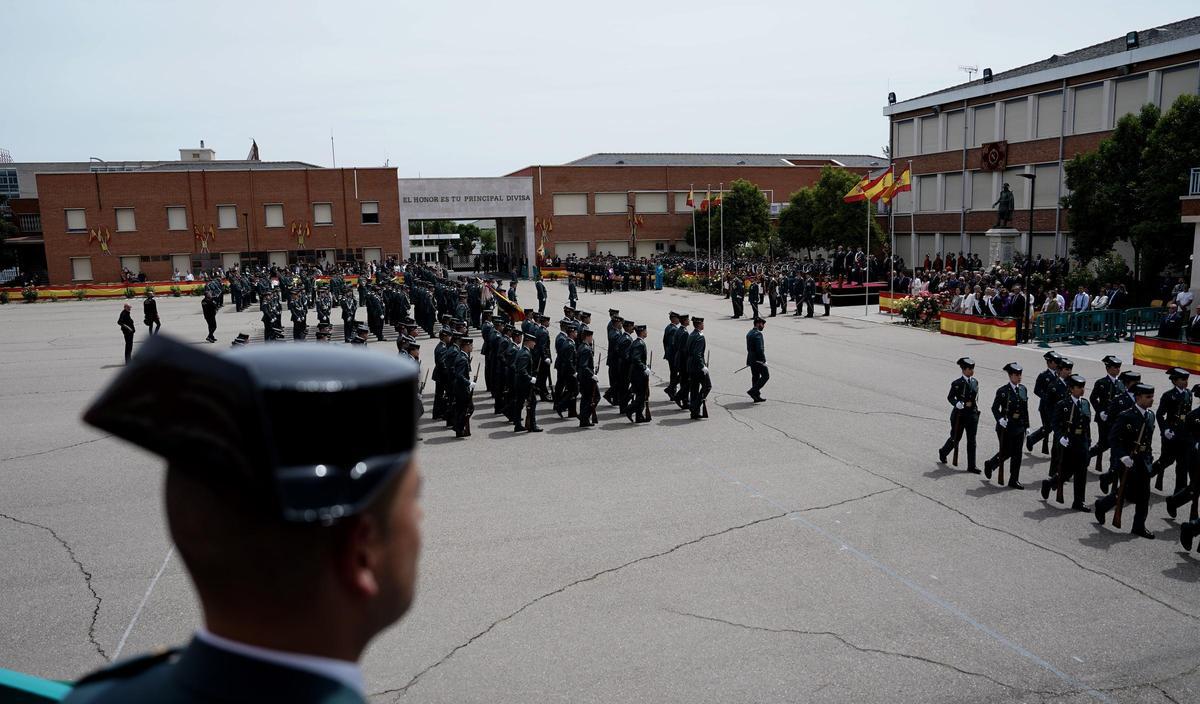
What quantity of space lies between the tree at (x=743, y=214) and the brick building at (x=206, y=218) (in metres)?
21.8

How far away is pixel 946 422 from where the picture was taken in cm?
1414

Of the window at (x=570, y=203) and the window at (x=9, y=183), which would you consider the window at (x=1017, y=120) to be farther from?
the window at (x=9, y=183)

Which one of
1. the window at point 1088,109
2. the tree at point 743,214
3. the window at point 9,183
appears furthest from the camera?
the window at point 9,183

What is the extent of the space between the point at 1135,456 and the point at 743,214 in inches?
1932

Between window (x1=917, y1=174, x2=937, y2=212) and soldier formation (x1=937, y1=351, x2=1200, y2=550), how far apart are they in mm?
39091

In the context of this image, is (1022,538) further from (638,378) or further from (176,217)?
(176,217)

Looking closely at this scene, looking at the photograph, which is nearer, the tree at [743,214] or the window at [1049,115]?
the window at [1049,115]

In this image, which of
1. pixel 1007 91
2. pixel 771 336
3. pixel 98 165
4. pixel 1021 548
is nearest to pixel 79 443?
pixel 1021 548

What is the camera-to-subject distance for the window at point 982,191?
144ft

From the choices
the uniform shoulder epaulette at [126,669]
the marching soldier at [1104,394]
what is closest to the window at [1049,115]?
the marching soldier at [1104,394]

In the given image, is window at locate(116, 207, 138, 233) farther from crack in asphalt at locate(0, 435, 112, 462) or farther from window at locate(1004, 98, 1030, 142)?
window at locate(1004, 98, 1030, 142)

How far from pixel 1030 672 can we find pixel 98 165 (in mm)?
82243

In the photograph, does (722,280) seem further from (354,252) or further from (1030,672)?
(1030,672)

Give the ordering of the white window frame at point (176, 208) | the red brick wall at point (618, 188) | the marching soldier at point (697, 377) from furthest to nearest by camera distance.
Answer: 1. the red brick wall at point (618, 188)
2. the white window frame at point (176, 208)
3. the marching soldier at point (697, 377)
